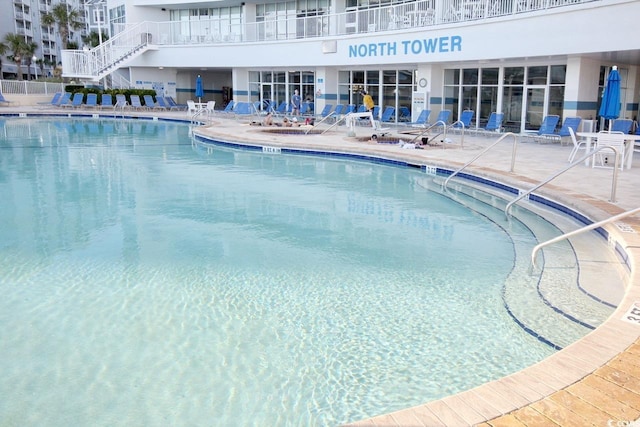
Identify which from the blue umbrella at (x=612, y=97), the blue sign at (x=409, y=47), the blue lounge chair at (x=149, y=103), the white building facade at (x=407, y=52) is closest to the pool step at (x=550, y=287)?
the blue umbrella at (x=612, y=97)

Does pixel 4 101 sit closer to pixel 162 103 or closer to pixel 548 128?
pixel 162 103

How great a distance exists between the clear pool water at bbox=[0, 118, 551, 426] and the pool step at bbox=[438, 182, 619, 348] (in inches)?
6.1

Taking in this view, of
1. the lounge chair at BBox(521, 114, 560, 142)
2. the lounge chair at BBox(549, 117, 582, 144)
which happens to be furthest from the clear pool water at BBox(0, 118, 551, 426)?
the lounge chair at BBox(521, 114, 560, 142)

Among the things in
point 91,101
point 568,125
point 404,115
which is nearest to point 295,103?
point 404,115

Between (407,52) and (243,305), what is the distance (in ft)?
52.1

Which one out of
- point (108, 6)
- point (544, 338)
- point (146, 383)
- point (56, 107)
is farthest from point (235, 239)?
point (108, 6)

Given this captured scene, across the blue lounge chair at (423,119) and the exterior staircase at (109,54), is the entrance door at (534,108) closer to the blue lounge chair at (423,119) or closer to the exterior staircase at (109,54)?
the blue lounge chair at (423,119)

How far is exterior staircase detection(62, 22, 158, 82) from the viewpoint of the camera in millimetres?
27141

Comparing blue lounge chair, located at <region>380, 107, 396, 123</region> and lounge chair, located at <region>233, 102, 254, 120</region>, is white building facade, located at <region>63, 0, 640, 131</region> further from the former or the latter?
lounge chair, located at <region>233, 102, 254, 120</region>

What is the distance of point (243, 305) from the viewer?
4.83 metres

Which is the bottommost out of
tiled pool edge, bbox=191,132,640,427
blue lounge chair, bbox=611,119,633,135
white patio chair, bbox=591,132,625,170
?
tiled pool edge, bbox=191,132,640,427

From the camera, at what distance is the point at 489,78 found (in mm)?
18172

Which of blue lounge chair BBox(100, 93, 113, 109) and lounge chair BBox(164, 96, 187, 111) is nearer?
blue lounge chair BBox(100, 93, 113, 109)

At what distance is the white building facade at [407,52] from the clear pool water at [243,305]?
7.89m
